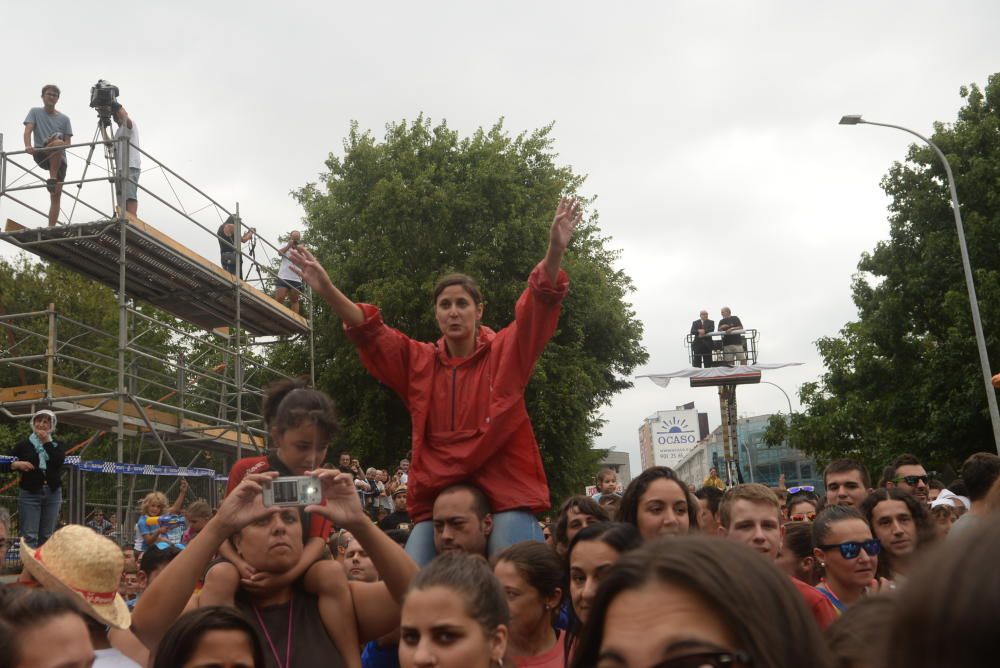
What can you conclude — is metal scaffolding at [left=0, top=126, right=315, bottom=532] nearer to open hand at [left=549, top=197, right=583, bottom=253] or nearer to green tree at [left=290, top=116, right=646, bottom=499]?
green tree at [left=290, top=116, right=646, bottom=499]

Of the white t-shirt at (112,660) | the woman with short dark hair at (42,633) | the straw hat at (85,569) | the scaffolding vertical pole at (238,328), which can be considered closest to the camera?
the woman with short dark hair at (42,633)

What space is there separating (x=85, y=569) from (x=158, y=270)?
13.4 meters

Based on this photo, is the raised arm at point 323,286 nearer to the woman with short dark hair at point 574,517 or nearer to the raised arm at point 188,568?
the raised arm at point 188,568

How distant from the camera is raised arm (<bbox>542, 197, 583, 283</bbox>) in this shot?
4.50 metres

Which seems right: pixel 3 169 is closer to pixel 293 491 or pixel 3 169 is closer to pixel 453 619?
pixel 293 491

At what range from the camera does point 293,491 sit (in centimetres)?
338

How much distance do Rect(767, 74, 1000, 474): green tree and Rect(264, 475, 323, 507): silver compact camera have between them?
25358 millimetres

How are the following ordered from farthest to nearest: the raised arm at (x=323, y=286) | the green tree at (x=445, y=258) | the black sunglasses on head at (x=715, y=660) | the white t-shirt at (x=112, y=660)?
the green tree at (x=445, y=258) < the raised arm at (x=323, y=286) < the white t-shirt at (x=112, y=660) < the black sunglasses on head at (x=715, y=660)

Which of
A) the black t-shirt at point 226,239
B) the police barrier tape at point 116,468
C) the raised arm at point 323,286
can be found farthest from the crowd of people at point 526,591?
the black t-shirt at point 226,239

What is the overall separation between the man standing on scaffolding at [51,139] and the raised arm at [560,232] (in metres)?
11.6

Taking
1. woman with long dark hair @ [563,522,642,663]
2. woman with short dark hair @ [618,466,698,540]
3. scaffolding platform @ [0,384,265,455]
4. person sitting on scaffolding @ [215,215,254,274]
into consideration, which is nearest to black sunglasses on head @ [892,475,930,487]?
woman with short dark hair @ [618,466,698,540]

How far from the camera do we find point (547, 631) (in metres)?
4.42

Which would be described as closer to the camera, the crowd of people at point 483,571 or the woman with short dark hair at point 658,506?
the crowd of people at point 483,571

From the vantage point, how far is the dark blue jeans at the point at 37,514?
33.2 ft
